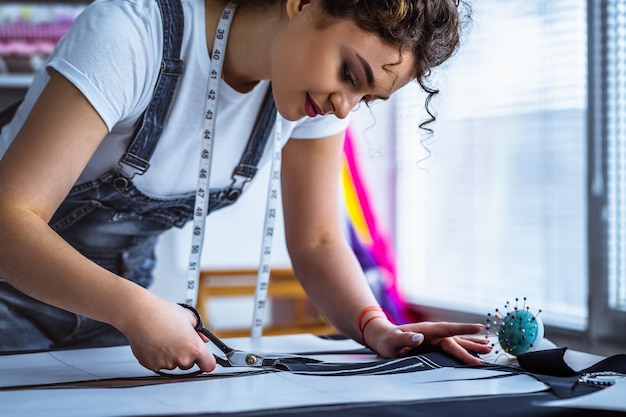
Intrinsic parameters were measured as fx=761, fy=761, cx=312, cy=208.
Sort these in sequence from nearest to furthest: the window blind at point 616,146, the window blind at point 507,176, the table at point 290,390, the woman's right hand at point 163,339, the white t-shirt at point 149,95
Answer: the table at point 290,390 < the woman's right hand at point 163,339 < the white t-shirt at point 149,95 < the window blind at point 616,146 < the window blind at point 507,176

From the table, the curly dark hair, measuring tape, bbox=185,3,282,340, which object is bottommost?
the table

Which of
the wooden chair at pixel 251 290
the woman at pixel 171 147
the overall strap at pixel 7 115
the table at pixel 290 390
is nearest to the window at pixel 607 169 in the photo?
the wooden chair at pixel 251 290

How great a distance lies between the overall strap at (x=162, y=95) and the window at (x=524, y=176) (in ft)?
3.47

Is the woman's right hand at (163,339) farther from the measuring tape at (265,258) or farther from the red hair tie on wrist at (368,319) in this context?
the measuring tape at (265,258)

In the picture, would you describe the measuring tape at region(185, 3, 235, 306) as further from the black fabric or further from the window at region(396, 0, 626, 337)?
the window at region(396, 0, 626, 337)

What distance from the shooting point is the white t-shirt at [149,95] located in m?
1.00

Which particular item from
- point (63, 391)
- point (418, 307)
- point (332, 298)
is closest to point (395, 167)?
point (418, 307)

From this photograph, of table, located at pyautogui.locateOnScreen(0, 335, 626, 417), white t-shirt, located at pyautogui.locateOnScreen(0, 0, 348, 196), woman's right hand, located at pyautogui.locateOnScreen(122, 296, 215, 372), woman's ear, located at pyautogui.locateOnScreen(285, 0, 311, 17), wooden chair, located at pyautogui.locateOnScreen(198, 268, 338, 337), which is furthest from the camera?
Answer: wooden chair, located at pyautogui.locateOnScreen(198, 268, 338, 337)

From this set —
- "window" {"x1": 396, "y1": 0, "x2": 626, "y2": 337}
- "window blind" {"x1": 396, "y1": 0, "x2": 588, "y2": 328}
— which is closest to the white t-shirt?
"window" {"x1": 396, "y1": 0, "x2": 626, "y2": 337}

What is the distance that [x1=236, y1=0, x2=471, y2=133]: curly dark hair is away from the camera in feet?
3.41

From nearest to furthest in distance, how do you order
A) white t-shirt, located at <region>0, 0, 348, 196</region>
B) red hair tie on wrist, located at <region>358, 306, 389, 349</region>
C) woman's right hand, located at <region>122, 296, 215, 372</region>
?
1. woman's right hand, located at <region>122, 296, 215, 372</region>
2. white t-shirt, located at <region>0, 0, 348, 196</region>
3. red hair tie on wrist, located at <region>358, 306, 389, 349</region>

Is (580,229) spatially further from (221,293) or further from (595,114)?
(221,293)

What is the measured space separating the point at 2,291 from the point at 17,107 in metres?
0.35

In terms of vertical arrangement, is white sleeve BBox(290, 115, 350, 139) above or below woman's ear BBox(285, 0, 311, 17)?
below
